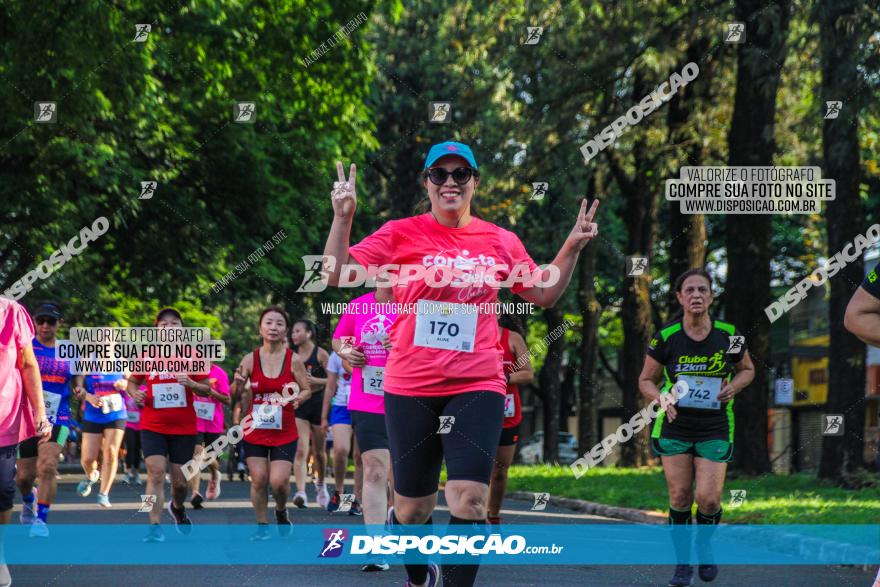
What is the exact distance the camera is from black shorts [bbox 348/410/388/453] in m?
9.75

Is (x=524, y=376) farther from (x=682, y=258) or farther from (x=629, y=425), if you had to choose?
(x=682, y=258)

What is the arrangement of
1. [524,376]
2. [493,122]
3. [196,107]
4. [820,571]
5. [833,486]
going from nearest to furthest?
[820,571]
[524,376]
[833,486]
[196,107]
[493,122]

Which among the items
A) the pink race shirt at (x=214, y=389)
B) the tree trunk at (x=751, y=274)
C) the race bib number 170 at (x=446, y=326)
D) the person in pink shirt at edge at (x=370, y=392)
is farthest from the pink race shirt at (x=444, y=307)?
the tree trunk at (x=751, y=274)

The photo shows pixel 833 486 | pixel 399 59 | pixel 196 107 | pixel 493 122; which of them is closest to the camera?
pixel 833 486

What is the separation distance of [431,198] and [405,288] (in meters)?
0.44

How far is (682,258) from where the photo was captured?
76.3ft

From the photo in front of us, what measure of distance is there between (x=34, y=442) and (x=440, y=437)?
6.45 metres

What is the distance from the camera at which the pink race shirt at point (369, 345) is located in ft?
33.0

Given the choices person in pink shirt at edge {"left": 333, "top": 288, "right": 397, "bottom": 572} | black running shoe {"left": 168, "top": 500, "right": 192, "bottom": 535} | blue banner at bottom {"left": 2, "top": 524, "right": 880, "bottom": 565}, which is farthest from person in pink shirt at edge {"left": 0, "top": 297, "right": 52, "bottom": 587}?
black running shoe {"left": 168, "top": 500, "right": 192, "bottom": 535}

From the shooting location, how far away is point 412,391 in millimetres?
6254

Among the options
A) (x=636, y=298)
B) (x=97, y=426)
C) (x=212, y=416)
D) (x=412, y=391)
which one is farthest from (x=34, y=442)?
(x=636, y=298)

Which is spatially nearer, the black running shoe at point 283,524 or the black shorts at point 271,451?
the black shorts at point 271,451

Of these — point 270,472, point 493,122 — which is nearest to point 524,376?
point 270,472

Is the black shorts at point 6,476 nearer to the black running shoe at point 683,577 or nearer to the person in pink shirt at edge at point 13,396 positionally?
the person in pink shirt at edge at point 13,396
